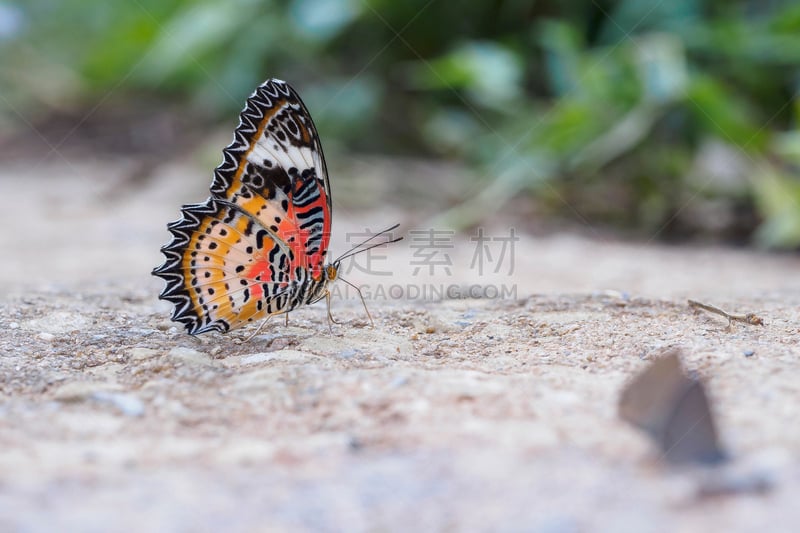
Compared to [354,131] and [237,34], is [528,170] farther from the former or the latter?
[237,34]

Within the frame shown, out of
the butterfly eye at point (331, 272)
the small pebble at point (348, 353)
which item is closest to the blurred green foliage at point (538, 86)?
the butterfly eye at point (331, 272)

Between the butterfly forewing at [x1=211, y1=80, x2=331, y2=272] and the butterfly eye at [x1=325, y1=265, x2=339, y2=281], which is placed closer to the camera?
the butterfly forewing at [x1=211, y1=80, x2=331, y2=272]

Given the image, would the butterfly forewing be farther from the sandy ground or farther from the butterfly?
the sandy ground

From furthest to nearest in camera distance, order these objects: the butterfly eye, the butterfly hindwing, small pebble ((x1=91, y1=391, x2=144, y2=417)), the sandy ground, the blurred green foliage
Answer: the blurred green foliage
the butterfly eye
the butterfly hindwing
small pebble ((x1=91, y1=391, x2=144, y2=417))
the sandy ground

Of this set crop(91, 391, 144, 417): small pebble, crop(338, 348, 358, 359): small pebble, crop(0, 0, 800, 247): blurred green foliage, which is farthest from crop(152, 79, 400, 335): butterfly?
crop(0, 0, 800, 247): blurred green foliage

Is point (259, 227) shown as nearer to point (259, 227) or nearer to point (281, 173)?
point (259, 227)

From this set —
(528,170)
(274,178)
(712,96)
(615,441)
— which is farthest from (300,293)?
(712,96)

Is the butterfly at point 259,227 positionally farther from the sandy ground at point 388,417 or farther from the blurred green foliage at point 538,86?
the blurred green foliage at point 538,86

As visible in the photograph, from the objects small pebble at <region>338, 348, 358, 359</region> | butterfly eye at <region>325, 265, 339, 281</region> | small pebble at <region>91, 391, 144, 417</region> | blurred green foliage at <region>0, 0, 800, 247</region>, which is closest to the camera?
small pebble at <region>91, 391, 144, 417</region>
